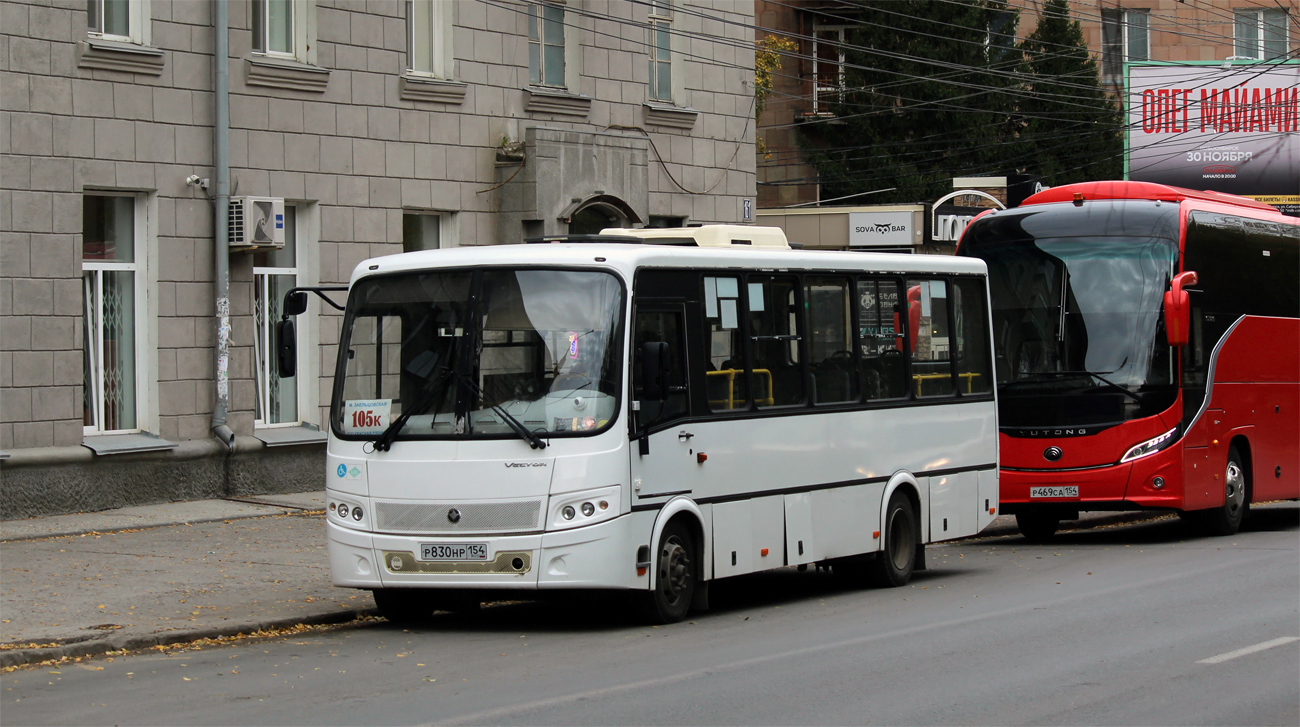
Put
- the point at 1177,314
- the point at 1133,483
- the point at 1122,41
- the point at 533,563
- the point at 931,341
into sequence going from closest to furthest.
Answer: the point at 533,563 < the point at 931,341 < the point at 1177,314 < the point at 1133,483 < the point at 1122,41

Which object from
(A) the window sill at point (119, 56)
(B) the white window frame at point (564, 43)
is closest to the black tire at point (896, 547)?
(A) the window sill at point (119, 56)

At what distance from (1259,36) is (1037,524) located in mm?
33803

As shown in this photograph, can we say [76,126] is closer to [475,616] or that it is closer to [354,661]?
[475,616]

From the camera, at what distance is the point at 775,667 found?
31.0ft

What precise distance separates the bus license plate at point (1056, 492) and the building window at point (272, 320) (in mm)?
8685

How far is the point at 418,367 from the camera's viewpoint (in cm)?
1114

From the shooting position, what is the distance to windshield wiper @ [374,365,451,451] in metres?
11.0

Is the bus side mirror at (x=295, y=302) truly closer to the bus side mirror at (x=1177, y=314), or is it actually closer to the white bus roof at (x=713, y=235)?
the white bus roof at (x=713, y=235)

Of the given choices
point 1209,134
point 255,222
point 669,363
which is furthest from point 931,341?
point 1209,134

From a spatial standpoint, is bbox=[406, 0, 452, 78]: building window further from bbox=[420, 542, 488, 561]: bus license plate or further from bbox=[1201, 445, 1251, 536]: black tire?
bbox=[420, 542, 488, 561]: bus license plate

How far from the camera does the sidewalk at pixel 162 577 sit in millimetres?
10750

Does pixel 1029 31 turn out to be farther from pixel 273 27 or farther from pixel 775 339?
pixel 775 339

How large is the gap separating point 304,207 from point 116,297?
9.49 feet

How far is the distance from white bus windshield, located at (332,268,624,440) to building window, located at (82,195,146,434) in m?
7.49
